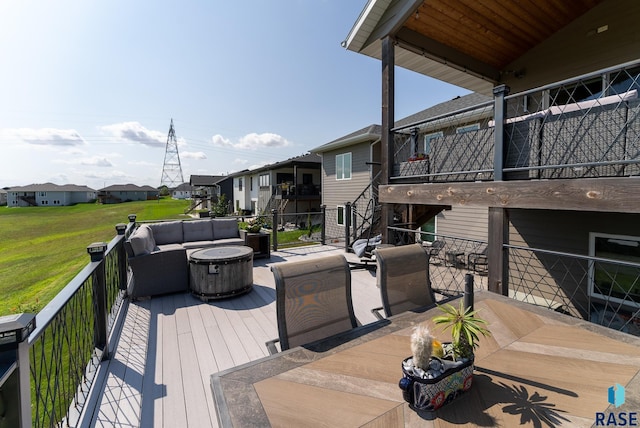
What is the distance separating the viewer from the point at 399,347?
173 cm

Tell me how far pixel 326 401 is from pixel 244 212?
25.3 metres

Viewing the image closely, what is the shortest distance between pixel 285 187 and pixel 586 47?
15369 mm

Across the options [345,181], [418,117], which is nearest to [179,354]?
[345,181]

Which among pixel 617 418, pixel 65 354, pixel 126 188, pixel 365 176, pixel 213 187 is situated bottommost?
pixel 65 354

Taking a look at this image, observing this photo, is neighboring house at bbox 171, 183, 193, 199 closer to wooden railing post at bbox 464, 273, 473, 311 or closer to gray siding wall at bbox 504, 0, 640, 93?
gray siding wall at bbox 504, 0, 640, 93

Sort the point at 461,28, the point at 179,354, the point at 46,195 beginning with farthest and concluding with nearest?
the point at 46,195, the point at 461,28, the point at 179,354

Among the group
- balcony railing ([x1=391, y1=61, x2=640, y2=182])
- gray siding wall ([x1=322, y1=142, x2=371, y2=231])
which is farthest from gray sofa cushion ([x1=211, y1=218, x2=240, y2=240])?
gray siding wall ([x1=322, y1=142, x2=371, y2=231])

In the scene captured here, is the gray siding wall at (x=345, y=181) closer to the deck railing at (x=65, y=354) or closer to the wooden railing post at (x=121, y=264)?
the wooden railing post at (x=121, y=264)

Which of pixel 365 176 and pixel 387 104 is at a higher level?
pixel 387 104

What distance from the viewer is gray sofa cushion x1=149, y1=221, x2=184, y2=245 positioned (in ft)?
20.5

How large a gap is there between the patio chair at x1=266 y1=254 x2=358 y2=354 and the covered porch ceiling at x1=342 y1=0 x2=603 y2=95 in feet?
14.3

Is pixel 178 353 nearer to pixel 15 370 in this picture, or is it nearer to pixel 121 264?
pixel 15 370

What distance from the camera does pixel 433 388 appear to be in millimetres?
1192

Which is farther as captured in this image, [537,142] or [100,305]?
[537,142]
